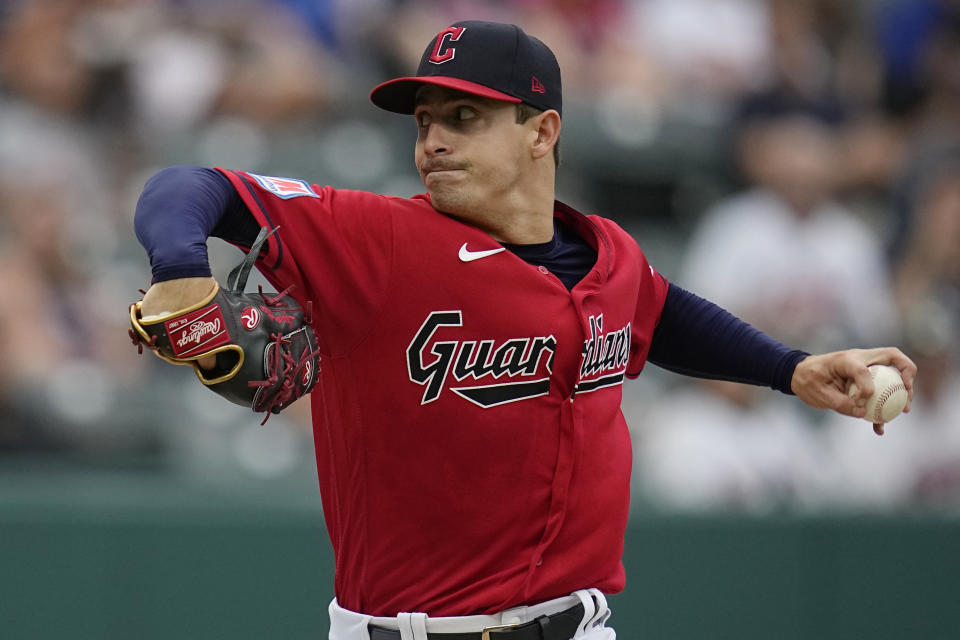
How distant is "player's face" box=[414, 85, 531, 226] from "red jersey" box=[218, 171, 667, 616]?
0.23ft

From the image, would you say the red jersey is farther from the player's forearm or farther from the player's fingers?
the player's fingers

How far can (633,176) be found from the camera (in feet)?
25.0

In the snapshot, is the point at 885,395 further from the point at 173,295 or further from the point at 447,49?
the point at 173,295

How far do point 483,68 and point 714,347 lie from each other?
3.27 feet

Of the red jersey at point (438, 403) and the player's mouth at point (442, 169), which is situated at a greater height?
the player's mouth at point (442, 169)

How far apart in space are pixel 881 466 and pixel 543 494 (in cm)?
340

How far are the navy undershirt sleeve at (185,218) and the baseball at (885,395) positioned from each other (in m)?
1.47

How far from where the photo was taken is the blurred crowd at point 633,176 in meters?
5.69

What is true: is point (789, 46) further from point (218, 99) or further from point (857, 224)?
point (218, 99)

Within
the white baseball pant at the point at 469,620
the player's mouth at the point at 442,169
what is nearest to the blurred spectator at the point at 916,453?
the white baseball pant at the point at 469,620

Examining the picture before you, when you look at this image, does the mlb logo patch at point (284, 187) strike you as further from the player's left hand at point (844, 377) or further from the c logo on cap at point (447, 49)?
the player's left hand at point (844, 377)

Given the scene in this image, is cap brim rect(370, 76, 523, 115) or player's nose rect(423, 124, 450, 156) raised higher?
cap brim rect(370, 76, 523, 115)

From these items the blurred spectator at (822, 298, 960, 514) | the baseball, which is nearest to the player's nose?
the baseball

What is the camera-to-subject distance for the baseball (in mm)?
3018
